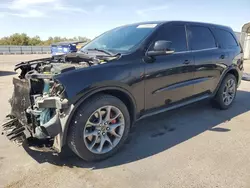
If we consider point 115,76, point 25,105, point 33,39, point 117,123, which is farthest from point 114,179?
point 33,39

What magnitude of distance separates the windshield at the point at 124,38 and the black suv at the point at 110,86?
13 mm

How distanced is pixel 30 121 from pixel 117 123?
1.13 m

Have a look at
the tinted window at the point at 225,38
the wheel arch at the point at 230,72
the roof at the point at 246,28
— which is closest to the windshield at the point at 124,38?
the tinted window at the point at 225,38

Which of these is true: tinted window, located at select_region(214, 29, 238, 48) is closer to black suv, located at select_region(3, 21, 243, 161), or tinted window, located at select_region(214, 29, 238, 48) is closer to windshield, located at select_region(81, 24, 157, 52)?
black suv, located at select_region(3, 21, 243, 161)

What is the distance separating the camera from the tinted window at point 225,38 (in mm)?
4832

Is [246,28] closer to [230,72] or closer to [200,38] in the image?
[230,72]

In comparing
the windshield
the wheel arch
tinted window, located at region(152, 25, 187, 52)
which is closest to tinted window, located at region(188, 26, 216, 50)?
tinted window, located at region(152, 25, 187, 52)

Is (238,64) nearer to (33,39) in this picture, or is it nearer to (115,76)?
(115,76)

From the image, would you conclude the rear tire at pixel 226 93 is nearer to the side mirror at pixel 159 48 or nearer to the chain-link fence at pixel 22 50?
the side mirror at pixel 159 48

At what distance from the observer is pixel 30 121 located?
115 inches

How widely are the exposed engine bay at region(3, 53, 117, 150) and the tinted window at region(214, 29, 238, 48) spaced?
2869 mm

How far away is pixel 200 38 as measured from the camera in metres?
4.37

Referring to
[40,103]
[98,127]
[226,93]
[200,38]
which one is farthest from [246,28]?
[40,103]

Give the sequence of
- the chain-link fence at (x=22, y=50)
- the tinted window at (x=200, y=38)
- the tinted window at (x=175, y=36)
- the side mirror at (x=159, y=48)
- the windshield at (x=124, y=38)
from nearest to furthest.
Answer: the side mirror at (x=159, y=48)
the windshield at (x=124, y=38)
the tinted window at (x=175, y=36)
the tinted window at (x=200, y=38)
the chain-link fence at (x=22, y=50)
